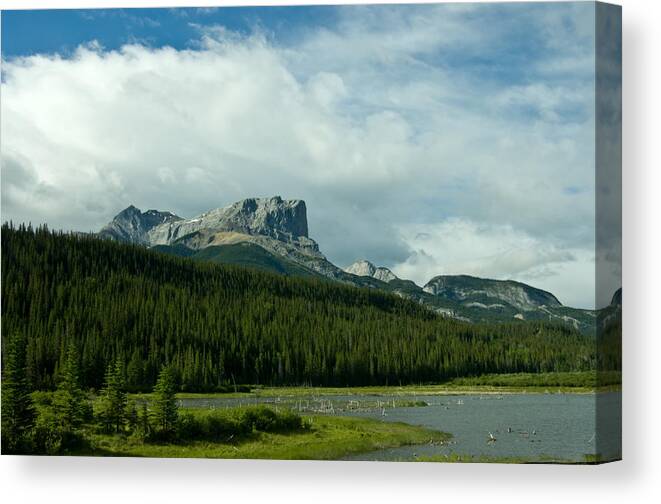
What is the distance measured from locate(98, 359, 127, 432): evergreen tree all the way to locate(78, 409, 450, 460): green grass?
20.2 inches

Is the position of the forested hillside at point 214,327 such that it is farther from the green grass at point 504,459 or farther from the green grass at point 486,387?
the green grass at point 504,459

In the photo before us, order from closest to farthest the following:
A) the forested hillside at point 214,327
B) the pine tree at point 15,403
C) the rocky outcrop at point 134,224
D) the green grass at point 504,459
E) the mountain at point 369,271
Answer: the green grass at point 504,459
the pine tree at point 15,403
the forested hillside at point 214,327
the mountain at point 369,271
the rocky outcrop at point 134,224

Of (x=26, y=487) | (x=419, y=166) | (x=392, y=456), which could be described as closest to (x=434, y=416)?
(x=392, y=456)

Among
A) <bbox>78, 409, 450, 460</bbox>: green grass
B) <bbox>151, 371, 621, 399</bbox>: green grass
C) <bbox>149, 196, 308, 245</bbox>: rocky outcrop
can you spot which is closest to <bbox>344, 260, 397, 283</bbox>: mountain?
<bbox>149, 196, 308, 245</bbox>: rocky outcrop

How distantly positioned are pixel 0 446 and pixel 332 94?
15845 mm

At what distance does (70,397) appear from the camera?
1164 inches

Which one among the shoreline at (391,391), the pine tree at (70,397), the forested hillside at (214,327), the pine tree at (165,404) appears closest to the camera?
the pine tree at (165,404)

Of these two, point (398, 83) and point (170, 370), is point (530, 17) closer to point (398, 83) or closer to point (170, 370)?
point (398, 83)

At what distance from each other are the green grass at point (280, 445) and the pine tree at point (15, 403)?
7.23 feet

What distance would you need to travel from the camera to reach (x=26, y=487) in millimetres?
27656

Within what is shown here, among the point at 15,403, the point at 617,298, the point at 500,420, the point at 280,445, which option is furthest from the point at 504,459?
the point at 15,403

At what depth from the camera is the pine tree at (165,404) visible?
28.8 m

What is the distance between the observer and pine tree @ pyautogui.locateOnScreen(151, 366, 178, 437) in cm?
2875

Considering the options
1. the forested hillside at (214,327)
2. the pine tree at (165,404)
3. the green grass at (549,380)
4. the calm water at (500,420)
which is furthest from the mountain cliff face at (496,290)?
the pine tree at (165,404)
